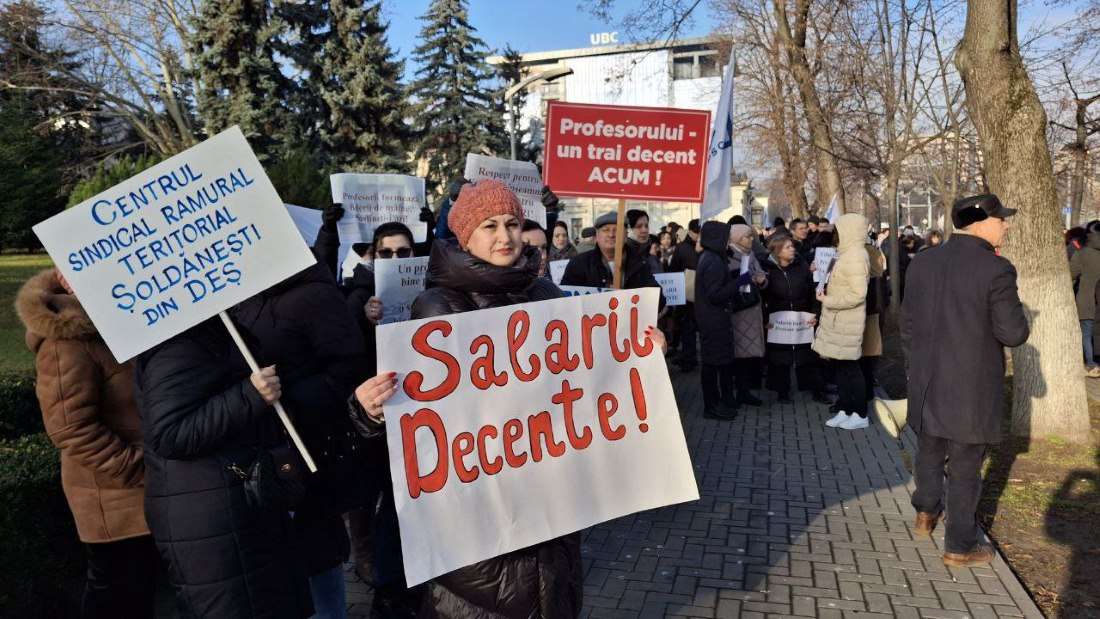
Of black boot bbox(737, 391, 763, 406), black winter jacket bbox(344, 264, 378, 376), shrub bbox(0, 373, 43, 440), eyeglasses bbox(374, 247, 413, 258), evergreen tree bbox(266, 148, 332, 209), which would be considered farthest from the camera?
evergreen tree bbox(266, 148, 332, 209)

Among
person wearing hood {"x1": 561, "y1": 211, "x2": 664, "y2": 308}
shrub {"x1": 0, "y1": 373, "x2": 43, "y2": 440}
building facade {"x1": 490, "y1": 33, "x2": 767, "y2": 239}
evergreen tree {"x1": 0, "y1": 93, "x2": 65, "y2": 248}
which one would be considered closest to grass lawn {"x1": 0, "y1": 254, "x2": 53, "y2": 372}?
evergreen tree {"x1": 0, "y1": 93, "x2": 65, "y2": 248}

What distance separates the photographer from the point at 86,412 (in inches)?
123

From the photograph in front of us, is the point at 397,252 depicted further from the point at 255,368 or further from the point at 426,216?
the point at 255,368

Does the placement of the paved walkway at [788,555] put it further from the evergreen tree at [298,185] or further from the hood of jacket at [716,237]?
the evergreen tree at [298,185]

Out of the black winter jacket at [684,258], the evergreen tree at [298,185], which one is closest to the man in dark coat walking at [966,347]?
the black winter jacket at [684,258]

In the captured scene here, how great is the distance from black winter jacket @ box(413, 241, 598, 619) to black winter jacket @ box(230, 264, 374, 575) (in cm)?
85

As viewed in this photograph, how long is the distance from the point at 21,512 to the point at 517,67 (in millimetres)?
42950

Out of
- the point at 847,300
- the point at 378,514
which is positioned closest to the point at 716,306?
the point at 847,300

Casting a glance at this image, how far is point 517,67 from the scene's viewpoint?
44344mm

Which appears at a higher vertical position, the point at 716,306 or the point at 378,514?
the point at 716,306

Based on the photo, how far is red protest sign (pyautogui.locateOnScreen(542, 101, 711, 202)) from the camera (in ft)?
16.5

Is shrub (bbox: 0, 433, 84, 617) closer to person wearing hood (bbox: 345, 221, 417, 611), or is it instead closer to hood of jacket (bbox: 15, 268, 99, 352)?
hood of jacket (bbox: 15, 268, 99, 352)

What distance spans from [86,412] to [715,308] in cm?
630

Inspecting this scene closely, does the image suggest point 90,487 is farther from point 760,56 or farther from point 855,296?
point 760,56
